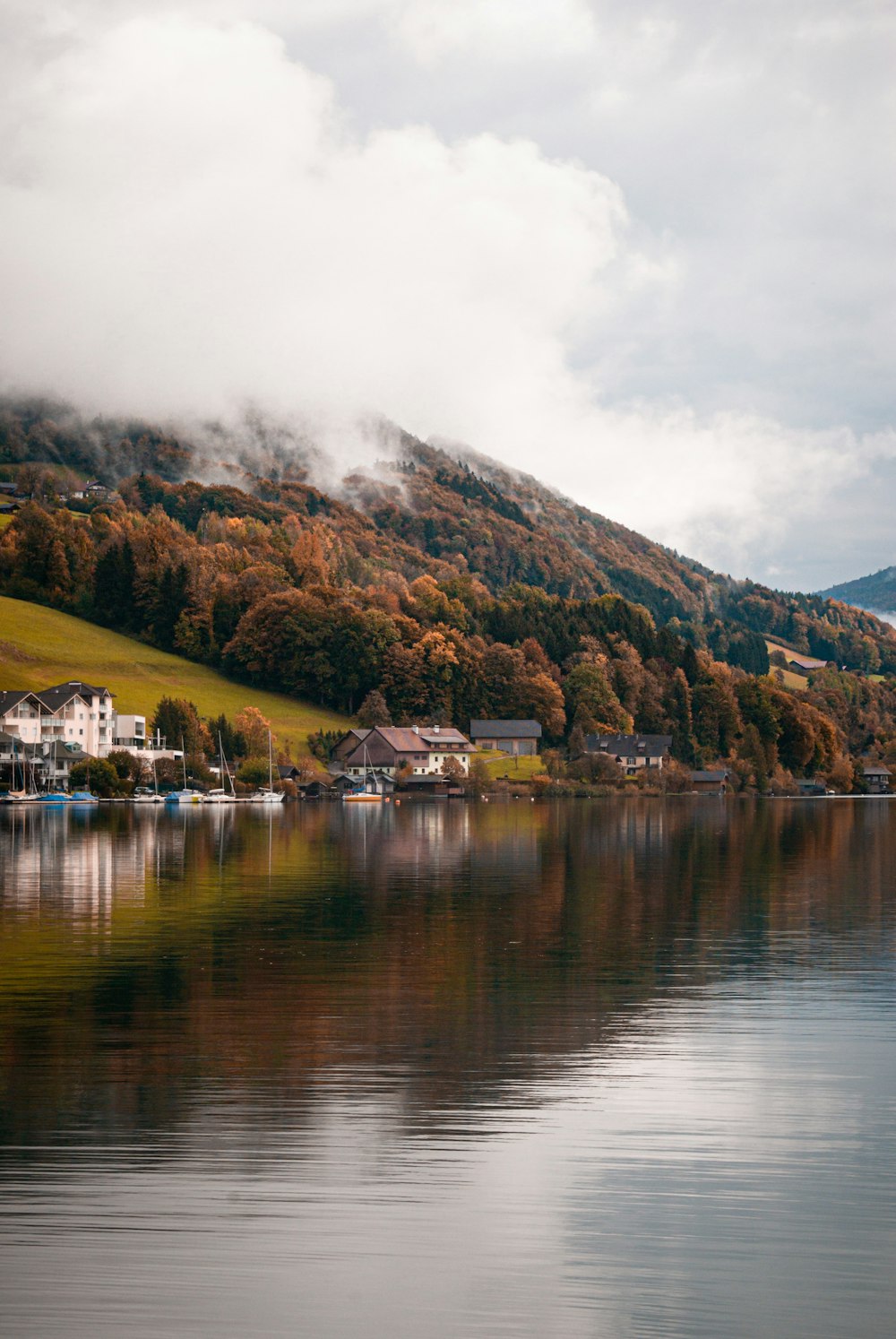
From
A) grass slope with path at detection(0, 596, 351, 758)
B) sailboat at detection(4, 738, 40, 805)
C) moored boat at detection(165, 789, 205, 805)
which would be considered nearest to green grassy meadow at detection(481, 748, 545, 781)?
grass slope with path at detection(0, 596, 351, 758)

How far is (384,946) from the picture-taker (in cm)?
3067

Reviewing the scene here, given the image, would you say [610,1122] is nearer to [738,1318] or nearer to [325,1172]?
[325,1172]

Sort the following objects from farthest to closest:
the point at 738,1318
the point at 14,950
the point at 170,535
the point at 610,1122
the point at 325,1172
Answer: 1. the point at 170,535
2. the point at 14,950
3. the point at 610,1122
4. the point at 325,1172
5. the point at 738,1318

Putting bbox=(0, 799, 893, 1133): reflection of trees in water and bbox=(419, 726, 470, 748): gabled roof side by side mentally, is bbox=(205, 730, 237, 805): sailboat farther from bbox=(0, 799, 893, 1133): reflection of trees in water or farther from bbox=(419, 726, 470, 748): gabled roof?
bbox=(0, 799, 893, 1133): reflection of trees in water

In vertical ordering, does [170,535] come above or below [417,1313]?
above

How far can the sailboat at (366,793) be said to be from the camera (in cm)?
13850

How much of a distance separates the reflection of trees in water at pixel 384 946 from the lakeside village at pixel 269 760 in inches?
2360

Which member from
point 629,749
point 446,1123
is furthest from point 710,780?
point 446,1123

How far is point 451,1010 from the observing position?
2278cm

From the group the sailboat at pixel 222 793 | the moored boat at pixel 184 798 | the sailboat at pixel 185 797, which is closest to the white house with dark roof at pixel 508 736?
the sailboat at pixel 222 793

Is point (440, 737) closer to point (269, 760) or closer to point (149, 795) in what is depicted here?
point (269, 760)

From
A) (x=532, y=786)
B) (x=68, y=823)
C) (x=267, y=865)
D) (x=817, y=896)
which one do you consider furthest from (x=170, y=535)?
(x=817, y=896)

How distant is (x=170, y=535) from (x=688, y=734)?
83.0 metres

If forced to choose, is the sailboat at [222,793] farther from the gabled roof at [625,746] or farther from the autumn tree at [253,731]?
the gabled roof at [625,746]
